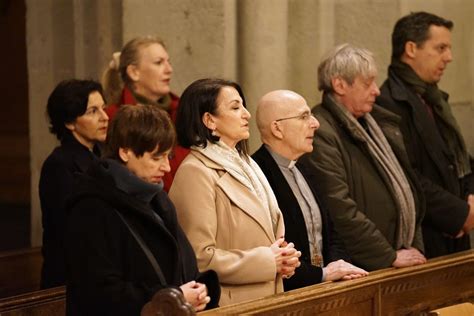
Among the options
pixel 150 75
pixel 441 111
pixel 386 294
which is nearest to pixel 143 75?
pixel 150 75

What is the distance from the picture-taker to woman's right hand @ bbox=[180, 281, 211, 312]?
4.16m

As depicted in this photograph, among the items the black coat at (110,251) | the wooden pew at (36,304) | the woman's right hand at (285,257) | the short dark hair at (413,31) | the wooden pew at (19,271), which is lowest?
the wooden pew at (19,271)

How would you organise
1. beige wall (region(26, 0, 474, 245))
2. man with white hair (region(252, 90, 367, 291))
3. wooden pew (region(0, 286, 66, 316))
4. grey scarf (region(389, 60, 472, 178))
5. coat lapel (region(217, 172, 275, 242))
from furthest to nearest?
beige wall (region(26, 0, 474, 245))
grey scarf (region(389, 60, 472, 178))
man with white hair (region(252, 90, 367, 291))
wooden pew (region(0, 286, 66, 316))
coat lapel (region(217, 172, 275, 242))

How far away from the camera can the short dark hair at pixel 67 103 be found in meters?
5.49

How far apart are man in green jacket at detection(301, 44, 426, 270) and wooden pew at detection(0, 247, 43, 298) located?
1.61 m

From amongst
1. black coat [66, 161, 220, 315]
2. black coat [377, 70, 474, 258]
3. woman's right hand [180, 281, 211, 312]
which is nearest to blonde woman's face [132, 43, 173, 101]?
black coat [377, 70, 474, 258]

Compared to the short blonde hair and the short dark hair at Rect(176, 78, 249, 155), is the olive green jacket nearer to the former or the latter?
the short dark hair at Rect(176, 78, 249, 155)

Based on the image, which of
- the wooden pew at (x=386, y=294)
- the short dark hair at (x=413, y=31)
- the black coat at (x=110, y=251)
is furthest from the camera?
the short dark hair at (x=413, y=31)

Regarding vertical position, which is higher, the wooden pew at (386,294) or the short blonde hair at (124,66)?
the short blonde hair at (124,66)

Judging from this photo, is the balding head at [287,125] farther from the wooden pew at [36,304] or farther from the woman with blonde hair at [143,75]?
the wooden pew at [36,304]

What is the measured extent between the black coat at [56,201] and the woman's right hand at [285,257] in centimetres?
111

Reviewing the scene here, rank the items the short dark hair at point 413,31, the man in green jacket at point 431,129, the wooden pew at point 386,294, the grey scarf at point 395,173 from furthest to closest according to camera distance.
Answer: the short dark hair at point 413,31
the man in green jacket at point 431,129
the grey scarf at point 395,173
the wooden pew at point 386,294

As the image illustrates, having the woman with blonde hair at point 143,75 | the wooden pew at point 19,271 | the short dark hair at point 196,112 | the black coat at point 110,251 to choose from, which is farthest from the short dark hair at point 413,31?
the black coat at point 110,251

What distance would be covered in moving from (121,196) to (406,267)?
1801mm
